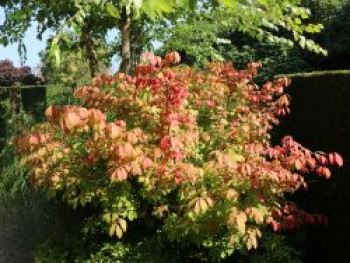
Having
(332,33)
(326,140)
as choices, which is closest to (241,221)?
(326,140)

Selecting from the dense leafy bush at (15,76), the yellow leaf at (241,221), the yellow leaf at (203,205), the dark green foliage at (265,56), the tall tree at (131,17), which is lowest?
the yellow leaf at (241,221)

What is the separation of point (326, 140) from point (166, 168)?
2384 millimetres

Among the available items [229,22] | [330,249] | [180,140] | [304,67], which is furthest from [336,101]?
[304,67]

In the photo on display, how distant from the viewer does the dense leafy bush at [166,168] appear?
5.02 meters

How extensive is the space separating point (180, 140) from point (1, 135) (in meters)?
11.8

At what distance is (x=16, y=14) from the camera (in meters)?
7.66

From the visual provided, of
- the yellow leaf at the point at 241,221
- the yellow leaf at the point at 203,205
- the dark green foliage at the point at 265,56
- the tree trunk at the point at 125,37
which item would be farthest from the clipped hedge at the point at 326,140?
the dark green foliage at the point at 265,56

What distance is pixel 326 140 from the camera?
668 centimetres

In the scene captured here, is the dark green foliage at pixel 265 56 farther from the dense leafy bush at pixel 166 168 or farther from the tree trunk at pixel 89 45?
the dense leafy bush at pixel 166 168

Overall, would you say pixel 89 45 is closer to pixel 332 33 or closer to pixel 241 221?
pixel 332 33

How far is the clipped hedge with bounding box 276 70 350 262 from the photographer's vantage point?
6355 millimetres

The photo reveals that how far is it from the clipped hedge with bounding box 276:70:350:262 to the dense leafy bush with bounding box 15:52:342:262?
66 centimetres

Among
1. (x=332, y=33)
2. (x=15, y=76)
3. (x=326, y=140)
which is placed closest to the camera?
(x=326, y=140)

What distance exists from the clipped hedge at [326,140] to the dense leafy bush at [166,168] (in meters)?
0.66
